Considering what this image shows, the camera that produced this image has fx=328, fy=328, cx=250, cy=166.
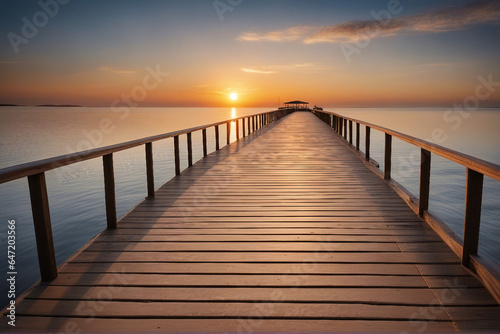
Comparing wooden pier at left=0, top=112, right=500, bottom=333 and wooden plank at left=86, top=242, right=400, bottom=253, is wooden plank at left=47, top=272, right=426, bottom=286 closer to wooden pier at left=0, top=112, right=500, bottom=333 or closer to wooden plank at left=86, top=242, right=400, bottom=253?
wooden pier at left=0, top=112, right=500, bottom=333

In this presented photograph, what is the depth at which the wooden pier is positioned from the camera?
5.82ft

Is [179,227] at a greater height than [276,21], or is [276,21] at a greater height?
[276,21]

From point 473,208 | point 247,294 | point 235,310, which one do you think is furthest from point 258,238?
point 473,208

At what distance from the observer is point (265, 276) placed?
7.39ft

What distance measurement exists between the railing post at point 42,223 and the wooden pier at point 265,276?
97 mm

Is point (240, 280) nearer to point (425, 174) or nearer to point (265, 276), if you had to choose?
point (265, 276)

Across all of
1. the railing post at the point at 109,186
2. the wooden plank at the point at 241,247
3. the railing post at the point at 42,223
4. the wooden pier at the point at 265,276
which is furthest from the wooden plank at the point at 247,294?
the railing post at the point at 109,186

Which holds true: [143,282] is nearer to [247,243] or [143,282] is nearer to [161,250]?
[161,250]

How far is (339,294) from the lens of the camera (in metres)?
2.02

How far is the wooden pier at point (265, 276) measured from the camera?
1.78 meters

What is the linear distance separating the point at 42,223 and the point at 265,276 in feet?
4.97

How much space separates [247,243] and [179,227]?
2.71ft

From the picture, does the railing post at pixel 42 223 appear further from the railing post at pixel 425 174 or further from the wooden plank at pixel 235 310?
the railing post at pixel 425 174

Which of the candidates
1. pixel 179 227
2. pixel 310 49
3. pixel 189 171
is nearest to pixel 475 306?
pixel 179 227
